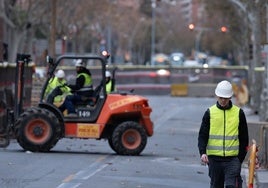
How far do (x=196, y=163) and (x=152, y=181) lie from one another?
423 cm

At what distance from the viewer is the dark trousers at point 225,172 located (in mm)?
10578

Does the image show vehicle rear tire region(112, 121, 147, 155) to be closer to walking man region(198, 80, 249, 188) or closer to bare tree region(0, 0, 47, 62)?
walking man region(198, 80, 249, 188)

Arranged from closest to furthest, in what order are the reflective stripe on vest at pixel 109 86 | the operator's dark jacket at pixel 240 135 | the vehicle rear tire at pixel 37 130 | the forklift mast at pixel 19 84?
the operator's dark jacket at pixel 240 135
the vehicle rear tire at pixel 37 130
the forklift mast at pixel 19 84
the reflective stripe on vest at pixel 109 86

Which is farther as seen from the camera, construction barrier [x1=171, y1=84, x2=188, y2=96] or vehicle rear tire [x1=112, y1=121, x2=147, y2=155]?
construction barrier [x1=171, y1=84, x2=188, y2=96]

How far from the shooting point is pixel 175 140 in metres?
27.1

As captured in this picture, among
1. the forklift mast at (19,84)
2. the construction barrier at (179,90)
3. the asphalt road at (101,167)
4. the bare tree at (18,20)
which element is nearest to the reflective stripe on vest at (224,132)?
the asphalt road at (101,167)

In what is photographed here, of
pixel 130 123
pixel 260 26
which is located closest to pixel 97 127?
pixel 130 123

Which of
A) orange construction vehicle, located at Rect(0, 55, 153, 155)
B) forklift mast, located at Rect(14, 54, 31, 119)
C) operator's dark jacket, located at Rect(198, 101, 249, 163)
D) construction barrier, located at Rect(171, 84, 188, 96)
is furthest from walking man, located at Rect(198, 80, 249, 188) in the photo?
construction barrier, located at Rect(171, 84, 188, 96)

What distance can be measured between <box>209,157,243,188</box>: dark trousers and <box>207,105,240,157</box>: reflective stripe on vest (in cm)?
10

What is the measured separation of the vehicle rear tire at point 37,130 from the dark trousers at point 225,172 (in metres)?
10.0

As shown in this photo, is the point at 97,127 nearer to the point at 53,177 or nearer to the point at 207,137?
the point at 53,177

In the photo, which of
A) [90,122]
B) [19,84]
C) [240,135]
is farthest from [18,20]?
[240,135]

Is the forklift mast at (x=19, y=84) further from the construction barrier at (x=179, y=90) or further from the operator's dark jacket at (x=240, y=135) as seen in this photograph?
the construction barrier at (x=179, y=90)

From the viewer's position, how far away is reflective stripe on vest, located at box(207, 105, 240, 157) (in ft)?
34.8
